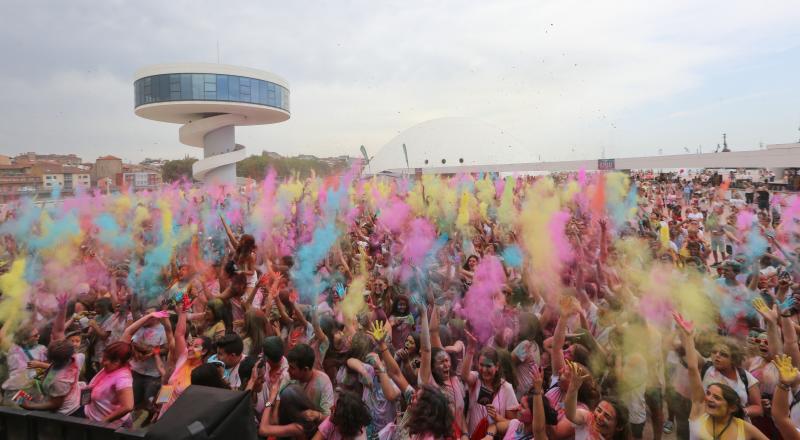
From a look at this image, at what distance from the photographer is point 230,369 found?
146 inches

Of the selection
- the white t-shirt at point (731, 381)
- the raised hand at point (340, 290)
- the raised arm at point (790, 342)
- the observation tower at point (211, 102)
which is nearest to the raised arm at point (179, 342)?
the raised hand at point (340, 290)

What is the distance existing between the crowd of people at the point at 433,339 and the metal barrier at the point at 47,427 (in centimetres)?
16

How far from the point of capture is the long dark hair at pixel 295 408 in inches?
121

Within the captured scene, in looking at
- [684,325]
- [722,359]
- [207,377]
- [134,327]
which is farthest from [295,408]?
[722,359]

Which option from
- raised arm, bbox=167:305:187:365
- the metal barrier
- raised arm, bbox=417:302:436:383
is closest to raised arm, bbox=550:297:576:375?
raised arm, bbox=417:302:436:383

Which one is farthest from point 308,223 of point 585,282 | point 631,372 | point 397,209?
point 631,372

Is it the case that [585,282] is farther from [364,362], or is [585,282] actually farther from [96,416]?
[96,416]

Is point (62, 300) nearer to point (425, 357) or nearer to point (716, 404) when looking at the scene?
point (425, 357)

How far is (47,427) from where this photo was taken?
290 cm

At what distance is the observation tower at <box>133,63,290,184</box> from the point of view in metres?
41.8

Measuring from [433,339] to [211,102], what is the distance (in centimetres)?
4349

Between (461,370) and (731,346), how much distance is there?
194 cm

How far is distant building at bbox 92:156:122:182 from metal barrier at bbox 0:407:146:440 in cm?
7098

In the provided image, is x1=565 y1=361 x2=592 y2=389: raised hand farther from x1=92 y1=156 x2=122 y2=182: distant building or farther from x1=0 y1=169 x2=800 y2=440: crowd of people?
x1=92 y1=156 x2=122 y2=182: distant building
